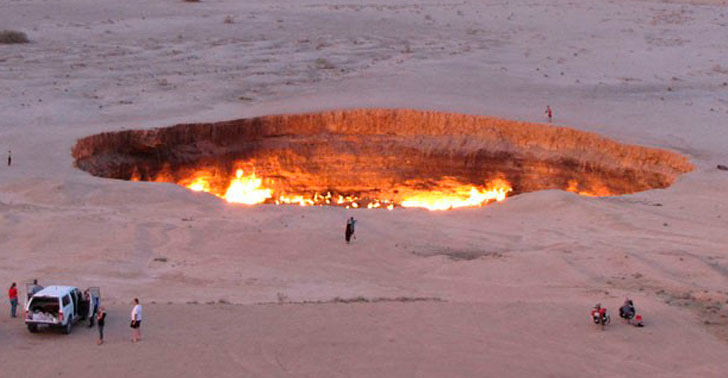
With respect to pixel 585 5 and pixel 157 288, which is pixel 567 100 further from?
pixel 585 5

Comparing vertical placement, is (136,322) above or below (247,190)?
below

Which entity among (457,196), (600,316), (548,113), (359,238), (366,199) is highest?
(548,113)

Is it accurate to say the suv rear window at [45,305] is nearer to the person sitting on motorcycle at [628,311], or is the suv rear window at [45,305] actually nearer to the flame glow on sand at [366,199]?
the person sitting on motorcycle at [628,311]

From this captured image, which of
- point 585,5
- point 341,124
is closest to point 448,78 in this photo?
point 341,124

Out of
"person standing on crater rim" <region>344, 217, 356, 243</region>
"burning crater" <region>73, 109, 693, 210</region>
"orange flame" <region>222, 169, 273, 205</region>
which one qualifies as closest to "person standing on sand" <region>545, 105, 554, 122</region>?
"burning crater" <region>73, 109, 693, 210</region>

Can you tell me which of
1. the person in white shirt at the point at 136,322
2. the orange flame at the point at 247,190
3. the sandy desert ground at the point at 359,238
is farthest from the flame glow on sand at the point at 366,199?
the person in white shirt at the point at 136,322

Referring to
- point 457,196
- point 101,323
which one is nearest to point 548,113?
point 457,196

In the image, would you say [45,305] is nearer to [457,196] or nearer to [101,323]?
[101,323]
